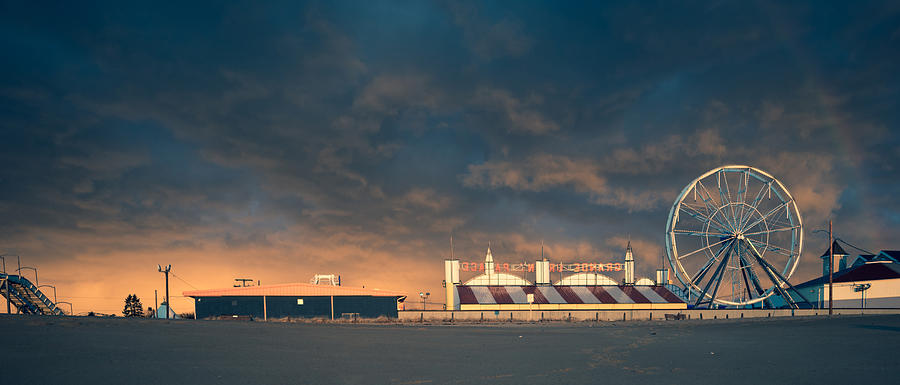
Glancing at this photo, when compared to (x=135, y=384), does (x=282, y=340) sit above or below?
below

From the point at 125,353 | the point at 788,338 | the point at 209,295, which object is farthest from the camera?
the point at 209,295

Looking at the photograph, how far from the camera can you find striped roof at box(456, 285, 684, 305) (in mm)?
68438

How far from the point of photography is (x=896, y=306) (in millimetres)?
67250

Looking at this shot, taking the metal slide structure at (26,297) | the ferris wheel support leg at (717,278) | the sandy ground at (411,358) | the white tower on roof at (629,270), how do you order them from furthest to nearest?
the white tower on roof at (629,270), the ferris wheel support leg at (717,278), the metal slide structure at (26,297), the sandy ground at (411,358)

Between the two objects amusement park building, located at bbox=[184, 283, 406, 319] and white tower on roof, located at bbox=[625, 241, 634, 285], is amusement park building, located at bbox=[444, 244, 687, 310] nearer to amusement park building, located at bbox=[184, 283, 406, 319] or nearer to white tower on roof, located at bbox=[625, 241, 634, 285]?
white tower on roof, located at bbox=[625, 241, 634, 285]

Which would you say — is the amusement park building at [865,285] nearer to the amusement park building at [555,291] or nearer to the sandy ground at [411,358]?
the amusement park building at [555,291]

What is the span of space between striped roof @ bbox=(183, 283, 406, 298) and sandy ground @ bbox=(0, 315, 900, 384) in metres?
31.3

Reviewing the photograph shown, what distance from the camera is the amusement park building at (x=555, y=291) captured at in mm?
67625

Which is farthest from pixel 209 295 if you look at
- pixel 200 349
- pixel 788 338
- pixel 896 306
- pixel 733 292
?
pixel 896 306

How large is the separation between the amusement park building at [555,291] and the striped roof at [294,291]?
13255mm

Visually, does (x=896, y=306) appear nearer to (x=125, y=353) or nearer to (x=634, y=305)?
(x=634, y=305)

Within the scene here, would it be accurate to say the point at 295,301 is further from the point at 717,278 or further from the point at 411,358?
the point at 717,278

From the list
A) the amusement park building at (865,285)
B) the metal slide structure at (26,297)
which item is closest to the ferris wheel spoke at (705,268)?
the amusement park building at (865,285)

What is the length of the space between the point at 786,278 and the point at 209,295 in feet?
238
